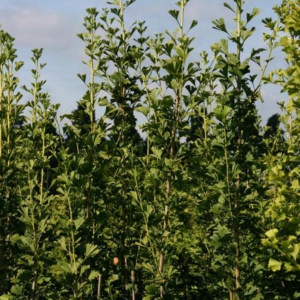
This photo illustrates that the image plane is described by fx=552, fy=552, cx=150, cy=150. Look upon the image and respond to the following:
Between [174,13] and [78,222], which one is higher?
[174,13]

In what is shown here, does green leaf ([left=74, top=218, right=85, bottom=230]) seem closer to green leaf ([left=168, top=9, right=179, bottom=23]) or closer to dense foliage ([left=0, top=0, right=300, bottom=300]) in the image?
dense foliage ([left=0, top=0, right=300, bottom=300])

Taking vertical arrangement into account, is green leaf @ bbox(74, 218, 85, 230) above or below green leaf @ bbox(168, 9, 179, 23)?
below

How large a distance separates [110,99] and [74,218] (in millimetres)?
2043

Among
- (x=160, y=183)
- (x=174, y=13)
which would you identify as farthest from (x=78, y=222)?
(x=174, y=13)

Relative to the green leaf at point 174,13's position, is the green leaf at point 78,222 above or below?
below

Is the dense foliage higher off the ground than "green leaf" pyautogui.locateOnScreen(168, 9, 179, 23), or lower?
lower

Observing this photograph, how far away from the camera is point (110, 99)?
771 centimetres

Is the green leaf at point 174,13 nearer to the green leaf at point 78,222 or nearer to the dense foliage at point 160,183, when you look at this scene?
the dense foliage at point 160,183

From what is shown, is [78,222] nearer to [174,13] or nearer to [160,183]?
[160,183]

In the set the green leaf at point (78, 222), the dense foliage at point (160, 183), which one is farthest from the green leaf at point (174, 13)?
the green leaf at point (78, 222)

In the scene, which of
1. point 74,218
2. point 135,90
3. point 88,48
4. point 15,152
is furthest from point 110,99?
point 74,218

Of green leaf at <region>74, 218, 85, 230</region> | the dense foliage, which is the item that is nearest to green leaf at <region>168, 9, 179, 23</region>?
the dense foliage

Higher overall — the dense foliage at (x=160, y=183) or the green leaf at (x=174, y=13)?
the green leaf at (x=174, y=13)

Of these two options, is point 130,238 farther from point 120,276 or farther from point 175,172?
point 175,172
